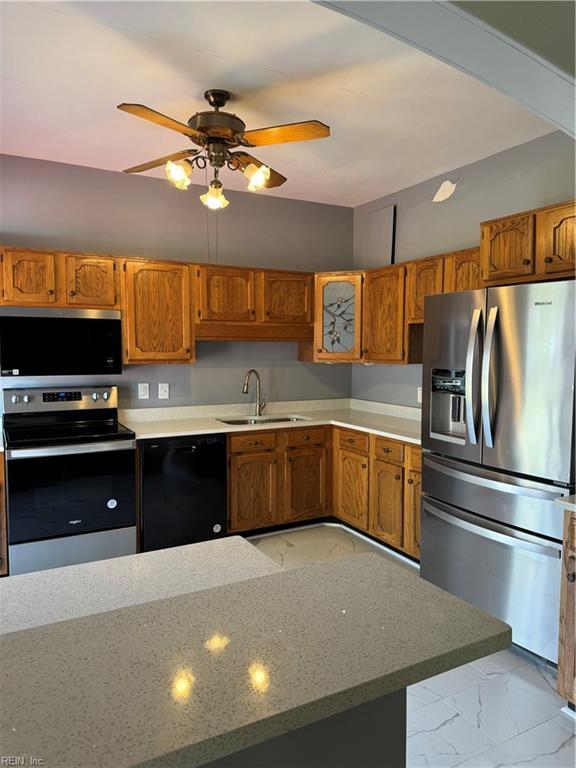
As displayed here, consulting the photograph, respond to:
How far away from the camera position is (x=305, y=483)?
418 cm

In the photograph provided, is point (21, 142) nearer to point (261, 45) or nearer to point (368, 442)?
point (261, 45)

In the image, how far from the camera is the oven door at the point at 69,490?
124 inches

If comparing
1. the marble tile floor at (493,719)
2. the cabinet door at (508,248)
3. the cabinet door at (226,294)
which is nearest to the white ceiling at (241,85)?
the cabinet door at (508,248)

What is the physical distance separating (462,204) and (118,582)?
3482 mm

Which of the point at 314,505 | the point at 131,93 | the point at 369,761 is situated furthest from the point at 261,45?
the point at 314,505

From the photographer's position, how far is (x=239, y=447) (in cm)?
385

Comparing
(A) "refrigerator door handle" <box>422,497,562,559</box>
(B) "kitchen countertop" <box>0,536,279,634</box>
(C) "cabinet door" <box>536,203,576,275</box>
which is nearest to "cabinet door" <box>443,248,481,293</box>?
(C) "cabinet door" <box>536,203,576,275</box>

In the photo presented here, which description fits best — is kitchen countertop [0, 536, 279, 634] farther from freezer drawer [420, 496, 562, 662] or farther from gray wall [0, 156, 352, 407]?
gray wall [0, 156, 352, 407]

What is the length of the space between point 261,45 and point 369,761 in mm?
2477

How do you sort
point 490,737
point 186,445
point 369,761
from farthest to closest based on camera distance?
point 186,445
point 490,737
point 369,761

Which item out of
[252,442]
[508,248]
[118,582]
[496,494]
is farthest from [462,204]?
[118,582]

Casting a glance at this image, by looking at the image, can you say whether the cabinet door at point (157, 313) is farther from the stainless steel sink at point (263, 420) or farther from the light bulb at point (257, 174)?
→ the light bulb at point (257, 174)

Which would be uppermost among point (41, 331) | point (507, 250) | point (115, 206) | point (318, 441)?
point (115, 206)

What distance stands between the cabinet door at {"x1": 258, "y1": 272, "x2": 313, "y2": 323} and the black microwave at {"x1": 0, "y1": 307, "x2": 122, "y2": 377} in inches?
45.8
